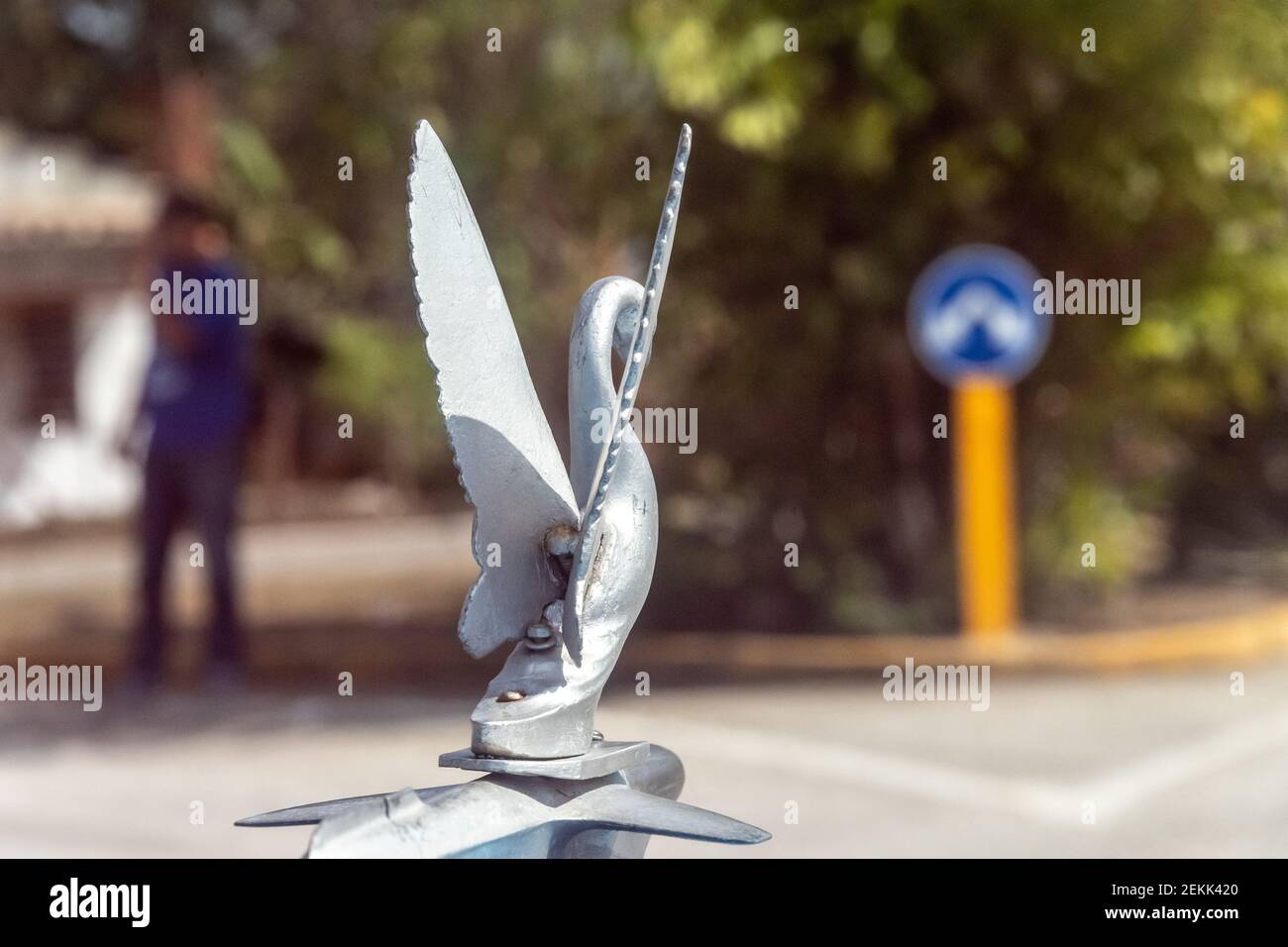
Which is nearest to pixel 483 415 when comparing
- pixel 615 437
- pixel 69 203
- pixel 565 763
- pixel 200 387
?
pixel 615 437

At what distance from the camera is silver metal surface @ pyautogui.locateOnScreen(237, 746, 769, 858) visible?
1.20 meters

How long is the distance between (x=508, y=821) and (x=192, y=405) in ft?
25.9

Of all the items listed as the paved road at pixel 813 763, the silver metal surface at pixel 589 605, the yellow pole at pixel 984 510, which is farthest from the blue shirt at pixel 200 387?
the silver metal surface at pixel 589 605

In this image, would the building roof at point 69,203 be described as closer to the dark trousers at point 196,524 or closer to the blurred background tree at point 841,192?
the blurred background tree at point 841,192

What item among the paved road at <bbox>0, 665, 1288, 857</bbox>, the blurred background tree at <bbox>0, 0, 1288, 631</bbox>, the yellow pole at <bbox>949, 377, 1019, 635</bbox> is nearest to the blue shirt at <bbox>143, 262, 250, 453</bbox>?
the paved road at <bbox>0, 665, 1288, 857</bbox>

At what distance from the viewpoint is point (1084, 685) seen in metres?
9.13

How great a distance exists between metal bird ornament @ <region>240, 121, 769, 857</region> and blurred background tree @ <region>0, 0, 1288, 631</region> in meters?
7.47

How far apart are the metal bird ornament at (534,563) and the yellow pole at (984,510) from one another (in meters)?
8.56

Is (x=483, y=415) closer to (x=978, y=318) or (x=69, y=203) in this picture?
(x=978, y=318)

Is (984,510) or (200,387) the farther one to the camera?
(984,510)

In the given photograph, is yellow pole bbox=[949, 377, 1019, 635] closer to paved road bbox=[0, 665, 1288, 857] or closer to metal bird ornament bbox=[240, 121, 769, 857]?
paved road bbox=[0, 665, 1288, 857]

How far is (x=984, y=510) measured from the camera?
9789 millimetres

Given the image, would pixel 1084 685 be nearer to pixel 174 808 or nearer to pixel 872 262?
pixel 872 262
